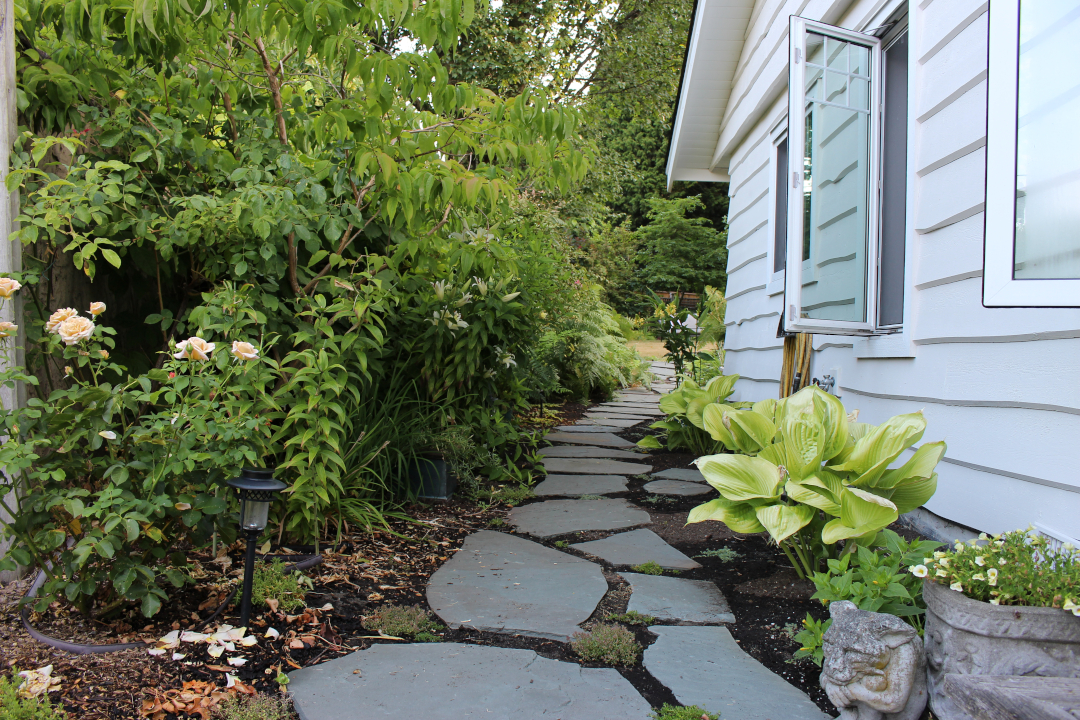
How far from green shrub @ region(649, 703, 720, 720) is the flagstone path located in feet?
0.09

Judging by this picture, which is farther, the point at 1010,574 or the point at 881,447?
the point at 881,447

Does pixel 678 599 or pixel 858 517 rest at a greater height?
pixel 858 517

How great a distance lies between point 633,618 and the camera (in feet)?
6.83

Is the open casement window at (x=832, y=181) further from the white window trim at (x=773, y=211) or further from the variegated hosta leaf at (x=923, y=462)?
the white window trim at (x=773, y=211)

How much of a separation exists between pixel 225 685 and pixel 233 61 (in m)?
2.01

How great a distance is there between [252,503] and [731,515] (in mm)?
1418

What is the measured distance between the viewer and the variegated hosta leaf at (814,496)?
1958mm

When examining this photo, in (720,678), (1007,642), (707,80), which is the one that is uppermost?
(707,80)

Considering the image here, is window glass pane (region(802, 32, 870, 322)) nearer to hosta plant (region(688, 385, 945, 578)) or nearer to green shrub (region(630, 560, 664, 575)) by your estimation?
hosta plant (region(688, 385, 945, 578))

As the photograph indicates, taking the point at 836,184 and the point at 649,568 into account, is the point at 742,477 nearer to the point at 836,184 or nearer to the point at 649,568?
the point at 649,568

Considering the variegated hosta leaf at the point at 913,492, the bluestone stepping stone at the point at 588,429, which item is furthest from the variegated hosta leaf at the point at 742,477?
the bluestone stepping stone at the point at 588,429

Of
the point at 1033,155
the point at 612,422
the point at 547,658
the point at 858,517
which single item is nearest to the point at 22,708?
the point at 547,658

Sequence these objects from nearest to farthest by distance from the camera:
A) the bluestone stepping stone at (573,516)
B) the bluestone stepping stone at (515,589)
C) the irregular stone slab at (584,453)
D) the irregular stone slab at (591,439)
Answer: the bluestone stepping stone at (515,589)
the bluestone stepping stone at (573,516)
the irregular stone slab at (584,453)
the irregular stone slab at (591,439)

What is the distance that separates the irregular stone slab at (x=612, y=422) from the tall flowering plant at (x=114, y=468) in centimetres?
445
